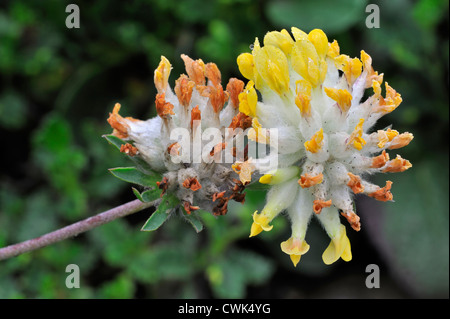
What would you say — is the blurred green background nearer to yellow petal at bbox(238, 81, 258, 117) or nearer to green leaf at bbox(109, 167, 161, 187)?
green leaf at bbox(109, 167, 161, 187)

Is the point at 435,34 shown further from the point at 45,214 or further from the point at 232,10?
the point at 45,214

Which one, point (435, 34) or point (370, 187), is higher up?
point (435, 34)

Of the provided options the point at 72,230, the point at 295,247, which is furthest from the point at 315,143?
the point at 72,230
